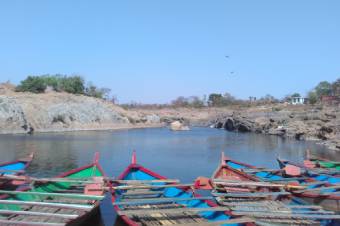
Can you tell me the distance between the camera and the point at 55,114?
292 ft

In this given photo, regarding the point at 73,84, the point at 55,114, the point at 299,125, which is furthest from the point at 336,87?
the point at 55,114

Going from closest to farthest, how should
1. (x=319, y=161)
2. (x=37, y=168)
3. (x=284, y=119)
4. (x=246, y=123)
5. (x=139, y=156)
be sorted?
(x=319, y=161) → (x=37, y=168) → (x=139, y=156) → (x=284, y=119) → (x=246, y=123)

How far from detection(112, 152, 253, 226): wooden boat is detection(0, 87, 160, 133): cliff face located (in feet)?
208

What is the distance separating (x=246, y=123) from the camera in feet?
330

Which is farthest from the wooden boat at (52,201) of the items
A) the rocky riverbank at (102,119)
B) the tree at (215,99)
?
the tree at (215,99)

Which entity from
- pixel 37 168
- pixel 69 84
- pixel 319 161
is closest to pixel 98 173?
pixel 37 168

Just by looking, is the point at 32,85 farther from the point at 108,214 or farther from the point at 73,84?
the point at 108,214

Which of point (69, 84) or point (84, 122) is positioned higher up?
point (69, 84)

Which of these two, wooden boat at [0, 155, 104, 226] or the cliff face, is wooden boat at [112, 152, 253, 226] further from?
the cliff face

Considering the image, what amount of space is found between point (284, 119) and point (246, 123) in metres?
12.7

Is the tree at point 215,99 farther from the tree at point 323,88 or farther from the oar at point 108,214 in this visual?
the oar at point 108,214

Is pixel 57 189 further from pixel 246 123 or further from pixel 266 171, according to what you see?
pixel 246 123

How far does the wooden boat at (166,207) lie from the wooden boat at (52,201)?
1.14 m

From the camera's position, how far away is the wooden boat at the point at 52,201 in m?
13.2
